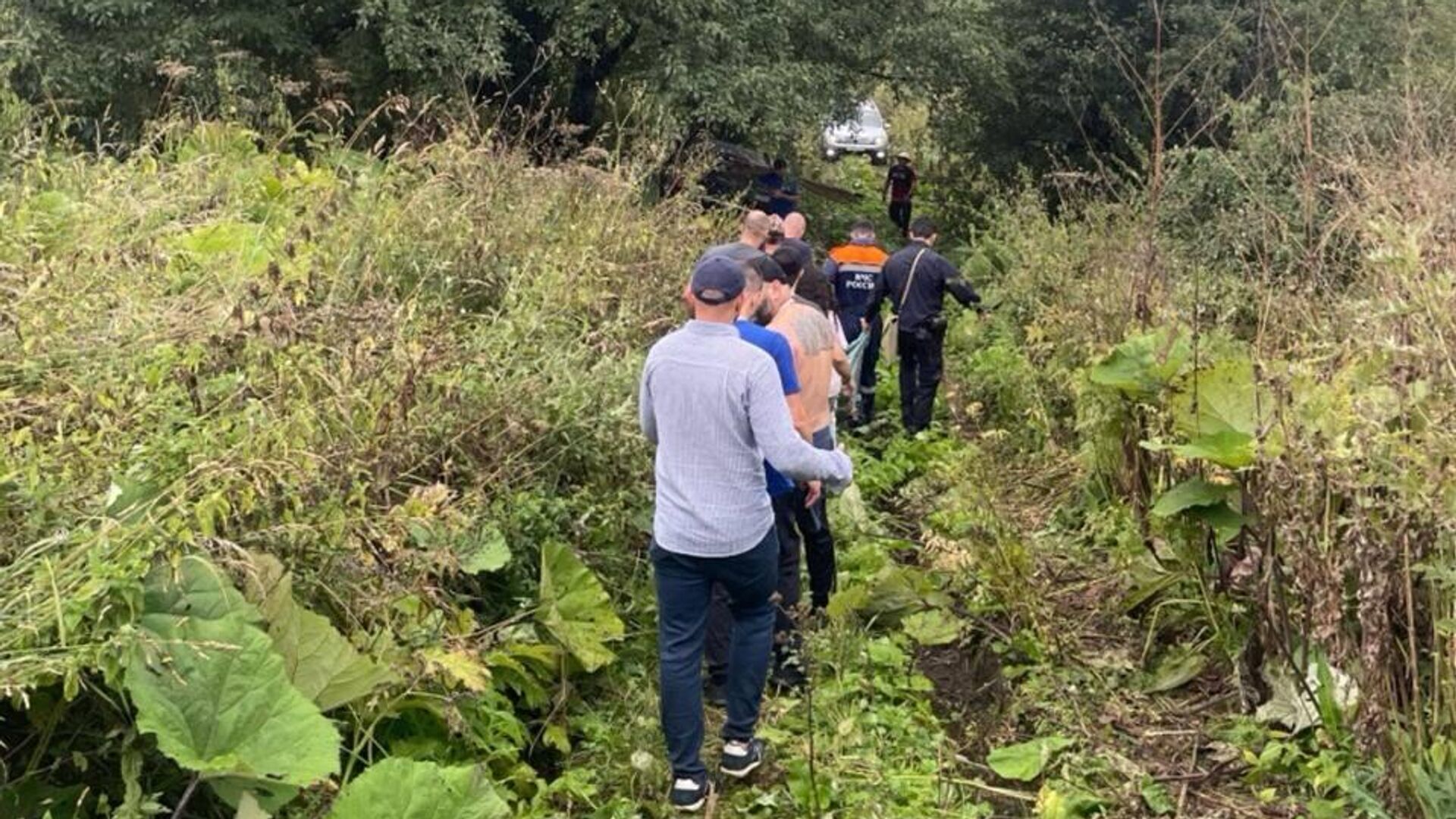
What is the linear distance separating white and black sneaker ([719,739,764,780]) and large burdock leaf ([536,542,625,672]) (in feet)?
1.81

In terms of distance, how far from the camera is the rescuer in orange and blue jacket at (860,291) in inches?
382

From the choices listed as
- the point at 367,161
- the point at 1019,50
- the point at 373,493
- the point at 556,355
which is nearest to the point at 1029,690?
the point at 556,355

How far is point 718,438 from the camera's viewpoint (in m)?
4.18

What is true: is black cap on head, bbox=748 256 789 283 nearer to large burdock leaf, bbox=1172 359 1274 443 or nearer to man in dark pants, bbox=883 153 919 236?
large burdock leaf, bbox=1172 359 1274 443

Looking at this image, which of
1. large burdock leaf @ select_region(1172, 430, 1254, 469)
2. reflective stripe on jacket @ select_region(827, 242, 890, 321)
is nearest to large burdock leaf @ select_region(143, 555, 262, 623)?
large burdock leaf @ select_region(1172, 430, 1254, 469)

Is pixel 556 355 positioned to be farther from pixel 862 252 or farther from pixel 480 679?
pixel 862 252

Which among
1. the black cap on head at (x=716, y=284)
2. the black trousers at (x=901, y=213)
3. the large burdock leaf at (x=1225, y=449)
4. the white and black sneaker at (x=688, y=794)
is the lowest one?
the black trousers at (x=901, y=213)

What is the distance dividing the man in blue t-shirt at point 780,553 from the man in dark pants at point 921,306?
12.4 ft

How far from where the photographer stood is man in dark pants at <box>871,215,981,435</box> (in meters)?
9.19

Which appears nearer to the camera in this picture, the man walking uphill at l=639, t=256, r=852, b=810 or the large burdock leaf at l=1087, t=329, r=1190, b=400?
the man walking uphill at l=639, t=256, r=852, b=810

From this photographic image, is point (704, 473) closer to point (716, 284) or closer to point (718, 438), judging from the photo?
point (718, 438)

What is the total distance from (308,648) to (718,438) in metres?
1.36

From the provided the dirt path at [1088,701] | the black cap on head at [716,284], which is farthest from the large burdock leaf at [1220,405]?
the black cap on head at [716,284]

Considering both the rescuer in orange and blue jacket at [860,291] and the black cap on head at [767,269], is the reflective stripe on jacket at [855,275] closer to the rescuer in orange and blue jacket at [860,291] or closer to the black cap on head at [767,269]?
the rescuer in orange and blue jacket at [860,291]
